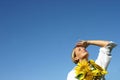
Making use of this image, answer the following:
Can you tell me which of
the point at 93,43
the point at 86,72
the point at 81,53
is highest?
the point at 93,43

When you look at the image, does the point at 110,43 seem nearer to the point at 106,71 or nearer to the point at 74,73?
Answer: the point at 106,71

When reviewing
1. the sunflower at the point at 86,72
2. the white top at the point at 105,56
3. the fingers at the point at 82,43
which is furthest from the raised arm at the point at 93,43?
the sunflower at the point at 86,72

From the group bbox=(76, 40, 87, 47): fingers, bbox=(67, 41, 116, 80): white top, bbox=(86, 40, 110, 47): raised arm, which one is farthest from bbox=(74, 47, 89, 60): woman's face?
bbox=(67, 41, 116, 80): white top

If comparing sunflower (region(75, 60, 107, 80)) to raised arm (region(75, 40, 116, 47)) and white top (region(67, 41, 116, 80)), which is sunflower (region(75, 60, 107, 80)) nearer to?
white top (region(67, 41, 116, 80))

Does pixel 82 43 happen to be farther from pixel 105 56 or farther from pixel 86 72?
pixel 86 72

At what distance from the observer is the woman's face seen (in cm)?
661

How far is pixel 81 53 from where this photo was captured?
668 centimetres

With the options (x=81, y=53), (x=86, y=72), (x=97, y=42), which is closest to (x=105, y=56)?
(x=97, y=42)

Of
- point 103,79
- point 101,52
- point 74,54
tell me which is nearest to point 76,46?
point 74,54

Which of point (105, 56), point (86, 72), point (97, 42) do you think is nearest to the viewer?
point (86, 72)

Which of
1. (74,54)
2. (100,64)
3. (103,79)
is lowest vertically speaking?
(103,79)

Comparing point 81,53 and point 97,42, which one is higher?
point 97,42

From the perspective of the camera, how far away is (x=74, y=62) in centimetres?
694

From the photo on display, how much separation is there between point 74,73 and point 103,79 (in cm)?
64
